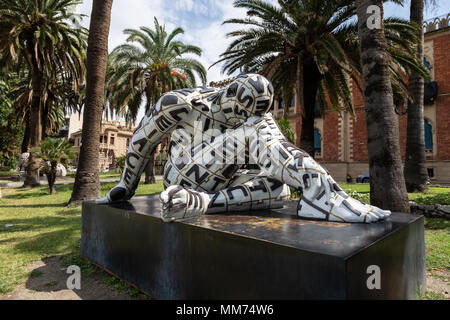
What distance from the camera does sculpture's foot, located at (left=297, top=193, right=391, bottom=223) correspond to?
1755mm

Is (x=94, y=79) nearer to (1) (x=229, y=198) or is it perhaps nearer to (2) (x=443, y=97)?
(1) (x=229, y=198)

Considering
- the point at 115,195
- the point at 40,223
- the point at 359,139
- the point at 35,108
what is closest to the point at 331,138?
the point at 359,139

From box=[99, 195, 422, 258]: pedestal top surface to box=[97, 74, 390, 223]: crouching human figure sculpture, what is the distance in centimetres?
8

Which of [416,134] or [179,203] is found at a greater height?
[416,134]

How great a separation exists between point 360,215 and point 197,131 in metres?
1.39

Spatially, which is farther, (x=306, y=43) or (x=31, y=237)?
(x=306, y=43)

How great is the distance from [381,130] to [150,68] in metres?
11.8

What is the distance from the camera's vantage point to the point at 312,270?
4.06ft

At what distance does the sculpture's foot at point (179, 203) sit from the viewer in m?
1.79

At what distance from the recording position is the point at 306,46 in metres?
8.16

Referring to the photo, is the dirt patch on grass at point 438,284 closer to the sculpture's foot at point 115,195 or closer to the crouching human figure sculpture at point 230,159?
the crouching human figure sculpture at point 230,159

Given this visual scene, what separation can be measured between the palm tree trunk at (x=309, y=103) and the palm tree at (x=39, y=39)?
375 inches
